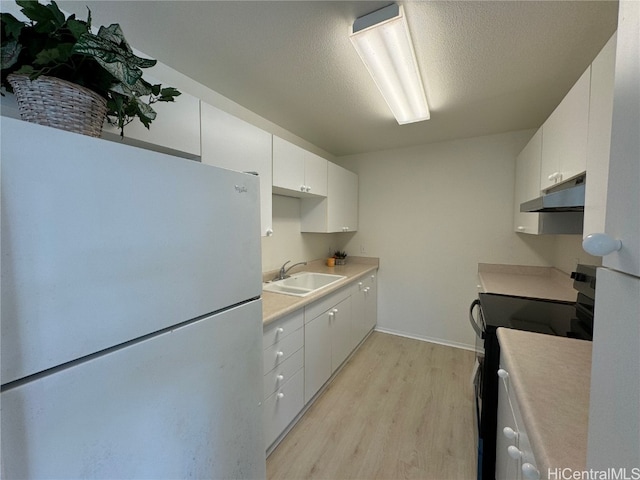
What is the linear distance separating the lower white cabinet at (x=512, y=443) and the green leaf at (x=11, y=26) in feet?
5.42

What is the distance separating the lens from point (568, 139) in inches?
49.6

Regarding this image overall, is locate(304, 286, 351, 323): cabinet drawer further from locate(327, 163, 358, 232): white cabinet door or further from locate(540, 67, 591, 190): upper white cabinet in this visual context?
locate(540, 67, 591, 190): upper white cabinet

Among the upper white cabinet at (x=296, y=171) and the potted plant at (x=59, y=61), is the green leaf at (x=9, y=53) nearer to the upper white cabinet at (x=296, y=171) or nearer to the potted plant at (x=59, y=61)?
the potted plant at (x=59, y=61)

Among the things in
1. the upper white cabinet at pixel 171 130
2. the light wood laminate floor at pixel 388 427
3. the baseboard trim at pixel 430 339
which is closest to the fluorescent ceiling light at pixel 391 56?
the upper white cabinet at pixel 171 130

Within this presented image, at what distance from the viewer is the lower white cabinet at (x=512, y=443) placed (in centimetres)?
65

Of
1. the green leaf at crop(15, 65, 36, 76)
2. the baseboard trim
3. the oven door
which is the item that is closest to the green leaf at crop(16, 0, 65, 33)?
the green leaf at crop(15, 65, 36, 76)

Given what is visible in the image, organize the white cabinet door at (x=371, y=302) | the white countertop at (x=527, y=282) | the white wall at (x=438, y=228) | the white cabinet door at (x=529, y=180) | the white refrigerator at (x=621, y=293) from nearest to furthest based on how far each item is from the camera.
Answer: the white refrigerator at (x=621, y=293) → the white cabinet door at (x=529, y=180) → the white countertop at (x=527, y=282) → the white wall at (x=438, y=228) → the white cabinet door at (x=371, y=302)

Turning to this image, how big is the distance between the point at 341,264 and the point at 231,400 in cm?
241

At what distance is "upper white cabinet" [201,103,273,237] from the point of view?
4.54ft

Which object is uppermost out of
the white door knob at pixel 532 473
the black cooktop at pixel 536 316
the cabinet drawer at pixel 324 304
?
the black cooktop at pixel 536 316

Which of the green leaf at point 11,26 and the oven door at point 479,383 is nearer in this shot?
the green leaf at point 11,26

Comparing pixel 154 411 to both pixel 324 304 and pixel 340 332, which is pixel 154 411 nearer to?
pixel 324 304

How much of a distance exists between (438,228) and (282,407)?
2437 mm

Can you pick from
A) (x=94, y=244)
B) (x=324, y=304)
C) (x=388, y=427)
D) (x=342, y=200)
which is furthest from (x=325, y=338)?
(x=94, y=244)
